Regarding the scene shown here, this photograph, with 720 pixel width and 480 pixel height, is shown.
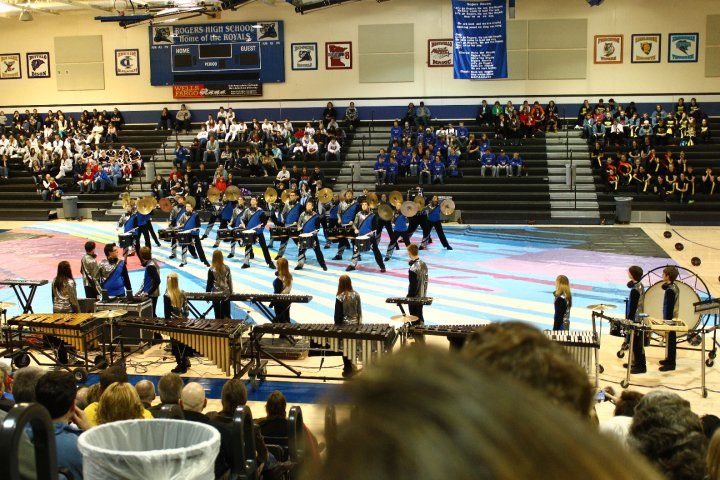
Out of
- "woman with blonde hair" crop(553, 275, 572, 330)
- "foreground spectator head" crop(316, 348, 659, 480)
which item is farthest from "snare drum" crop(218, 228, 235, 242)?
"foreground spectator head" crop(316, 348, 659, 480)

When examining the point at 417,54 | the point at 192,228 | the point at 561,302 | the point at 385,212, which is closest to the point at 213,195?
the point at 192,228

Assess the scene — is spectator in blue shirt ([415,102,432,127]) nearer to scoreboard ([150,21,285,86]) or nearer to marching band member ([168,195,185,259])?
scoreboard ([150,21,285,86])

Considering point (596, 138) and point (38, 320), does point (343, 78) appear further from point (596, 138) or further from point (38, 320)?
point (38, 320)

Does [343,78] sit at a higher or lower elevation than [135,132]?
higher

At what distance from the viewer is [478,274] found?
18.0 metres

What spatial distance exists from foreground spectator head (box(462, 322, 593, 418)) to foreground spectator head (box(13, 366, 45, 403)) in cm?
504

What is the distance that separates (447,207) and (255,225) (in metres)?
5.14

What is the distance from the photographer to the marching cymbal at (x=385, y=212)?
19.4 m

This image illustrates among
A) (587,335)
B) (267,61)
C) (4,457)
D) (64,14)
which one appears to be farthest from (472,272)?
(64,14)

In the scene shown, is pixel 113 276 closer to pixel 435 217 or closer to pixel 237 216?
pixel 237 216

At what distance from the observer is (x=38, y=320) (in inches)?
430

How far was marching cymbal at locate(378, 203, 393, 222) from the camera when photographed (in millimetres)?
19422

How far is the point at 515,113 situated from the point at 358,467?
32.1m

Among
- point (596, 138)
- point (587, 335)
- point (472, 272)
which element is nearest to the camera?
point (587, 335)
